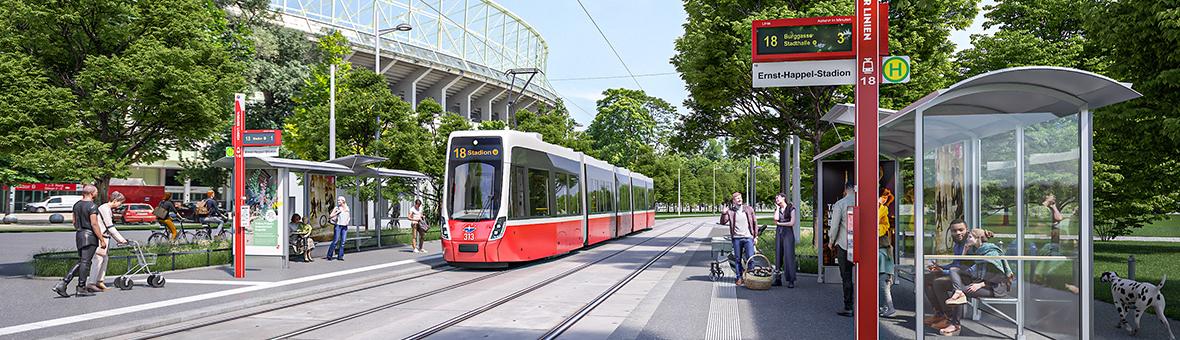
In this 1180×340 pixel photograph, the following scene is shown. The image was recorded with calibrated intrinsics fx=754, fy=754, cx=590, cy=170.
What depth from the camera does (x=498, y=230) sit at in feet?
49.4

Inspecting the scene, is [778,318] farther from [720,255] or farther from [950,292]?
[720,255]

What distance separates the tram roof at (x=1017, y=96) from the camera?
604cm

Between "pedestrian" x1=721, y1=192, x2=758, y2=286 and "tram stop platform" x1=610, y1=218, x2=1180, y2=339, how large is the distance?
58 centimetres

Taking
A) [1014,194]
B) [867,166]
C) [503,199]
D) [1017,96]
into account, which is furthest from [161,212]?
[1017,96]

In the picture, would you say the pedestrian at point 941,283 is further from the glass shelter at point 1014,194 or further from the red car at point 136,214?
the red car at point 136,214

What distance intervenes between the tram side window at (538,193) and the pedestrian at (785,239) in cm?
563

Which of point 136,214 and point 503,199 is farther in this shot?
point 136,214

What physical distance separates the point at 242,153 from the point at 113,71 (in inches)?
143

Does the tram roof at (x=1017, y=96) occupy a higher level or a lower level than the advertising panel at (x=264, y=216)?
higher

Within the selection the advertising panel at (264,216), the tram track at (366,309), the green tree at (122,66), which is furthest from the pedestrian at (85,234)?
the advertising panel at (264,216)

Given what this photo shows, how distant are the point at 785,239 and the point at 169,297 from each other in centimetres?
Answer: 943

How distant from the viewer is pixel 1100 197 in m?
22.7

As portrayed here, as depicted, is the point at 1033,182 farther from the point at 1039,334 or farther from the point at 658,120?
the point at 658,120

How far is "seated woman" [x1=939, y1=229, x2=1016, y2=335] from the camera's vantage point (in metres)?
7.84
